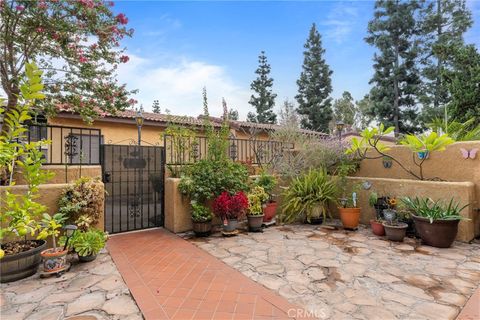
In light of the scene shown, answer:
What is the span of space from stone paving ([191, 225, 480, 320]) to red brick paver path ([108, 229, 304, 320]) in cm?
25

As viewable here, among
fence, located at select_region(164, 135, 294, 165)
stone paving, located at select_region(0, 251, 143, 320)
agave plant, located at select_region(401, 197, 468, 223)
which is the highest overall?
fence, located at select_region(164, 135, 294, 165)

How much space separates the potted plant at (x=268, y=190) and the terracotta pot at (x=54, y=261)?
13.3 feet

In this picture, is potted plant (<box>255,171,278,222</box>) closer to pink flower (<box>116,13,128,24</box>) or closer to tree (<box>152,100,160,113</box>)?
pink flower (<box>116,13,128,24</box>)

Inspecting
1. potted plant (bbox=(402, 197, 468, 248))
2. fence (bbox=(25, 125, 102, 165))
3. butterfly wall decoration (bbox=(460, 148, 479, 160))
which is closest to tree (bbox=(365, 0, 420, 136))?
butterfly wall decoration (bbox=(460, 148, 479, 160))

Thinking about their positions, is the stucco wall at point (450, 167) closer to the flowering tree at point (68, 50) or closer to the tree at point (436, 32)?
the flowering tree at point (68, 50)

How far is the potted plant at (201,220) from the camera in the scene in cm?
523

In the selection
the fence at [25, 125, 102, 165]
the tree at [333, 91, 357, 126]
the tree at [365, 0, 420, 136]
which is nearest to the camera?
the fence at [25, 125, 102, 165]

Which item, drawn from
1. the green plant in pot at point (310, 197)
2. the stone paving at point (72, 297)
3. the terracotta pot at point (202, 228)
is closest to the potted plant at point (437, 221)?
the green plant in pot at point (310, 197)

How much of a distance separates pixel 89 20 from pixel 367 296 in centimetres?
608

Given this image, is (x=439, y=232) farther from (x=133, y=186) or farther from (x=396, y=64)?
(x=396, y=64)

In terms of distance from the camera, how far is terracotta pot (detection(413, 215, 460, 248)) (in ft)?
14.2

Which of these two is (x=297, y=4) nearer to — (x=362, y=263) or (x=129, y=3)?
(x=129, y=3)

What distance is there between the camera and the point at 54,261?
11.2ft

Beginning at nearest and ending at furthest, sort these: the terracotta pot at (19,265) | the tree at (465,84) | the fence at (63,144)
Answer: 1. the terracotta pot at (19,265)
2. the fence at (63,144)
3. the tree at (465,84)
